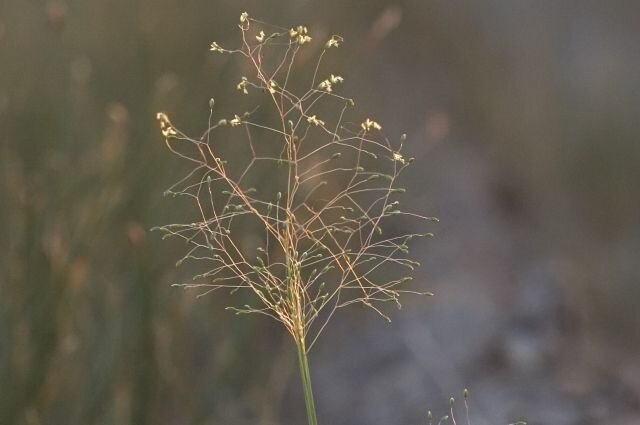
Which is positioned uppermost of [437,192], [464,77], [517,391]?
[464,77]

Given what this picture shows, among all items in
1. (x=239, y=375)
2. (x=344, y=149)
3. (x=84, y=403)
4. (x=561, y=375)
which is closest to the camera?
(x=84, y=403)

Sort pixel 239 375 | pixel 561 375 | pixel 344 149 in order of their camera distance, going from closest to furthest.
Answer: pixel 239 375, pixel 561 375, pixel 344 149

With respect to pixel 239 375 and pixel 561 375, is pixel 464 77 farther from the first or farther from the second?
pixel 239 375

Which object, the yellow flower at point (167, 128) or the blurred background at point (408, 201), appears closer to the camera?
the yellow flower at point (167, 128)

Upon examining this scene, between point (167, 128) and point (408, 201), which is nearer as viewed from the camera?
point (167, 128)

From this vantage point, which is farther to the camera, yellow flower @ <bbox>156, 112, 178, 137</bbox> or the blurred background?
the blurred background

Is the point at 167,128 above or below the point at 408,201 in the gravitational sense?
below

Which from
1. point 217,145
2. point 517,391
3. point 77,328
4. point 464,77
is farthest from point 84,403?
point 464,77

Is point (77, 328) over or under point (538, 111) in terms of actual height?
under
